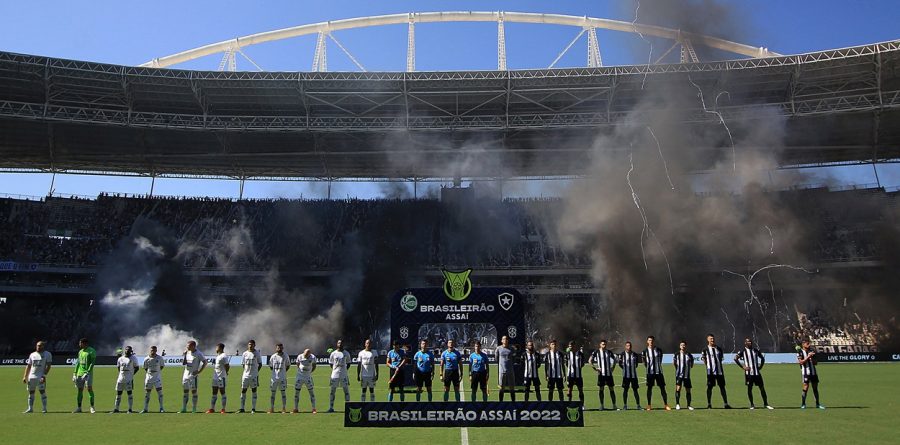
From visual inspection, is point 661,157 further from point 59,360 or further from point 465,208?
point 59,360

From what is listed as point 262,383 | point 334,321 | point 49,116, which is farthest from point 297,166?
point 262,383

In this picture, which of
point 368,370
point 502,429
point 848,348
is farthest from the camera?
point 848,348

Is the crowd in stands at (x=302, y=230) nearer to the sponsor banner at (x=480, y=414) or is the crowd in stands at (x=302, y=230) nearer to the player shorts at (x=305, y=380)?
the player shorts at (x=305, y=380)

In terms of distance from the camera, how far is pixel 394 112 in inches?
1699

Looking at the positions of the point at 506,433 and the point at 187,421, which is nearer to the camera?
the point at 506,433

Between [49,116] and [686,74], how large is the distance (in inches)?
1532

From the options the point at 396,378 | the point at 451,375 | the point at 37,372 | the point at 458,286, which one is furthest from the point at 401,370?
the point at 37,372

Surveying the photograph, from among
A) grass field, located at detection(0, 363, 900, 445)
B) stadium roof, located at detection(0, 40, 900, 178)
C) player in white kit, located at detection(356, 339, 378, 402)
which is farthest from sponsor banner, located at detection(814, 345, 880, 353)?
player in white kit, located at detection(356, 339, 378, 402)

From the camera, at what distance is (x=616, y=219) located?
43.2 metres

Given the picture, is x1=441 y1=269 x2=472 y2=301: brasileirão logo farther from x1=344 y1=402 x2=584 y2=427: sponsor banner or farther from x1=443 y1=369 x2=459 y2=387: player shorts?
x1=344 y1=402 x2=584 y2=427: sponsor banner

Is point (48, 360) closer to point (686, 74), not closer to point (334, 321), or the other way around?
point (334, 321)

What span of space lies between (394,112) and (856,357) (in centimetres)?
3305

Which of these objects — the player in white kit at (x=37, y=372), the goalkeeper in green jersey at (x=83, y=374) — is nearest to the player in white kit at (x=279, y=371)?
the goalkeeper in green jersey at (x=83, y=374)

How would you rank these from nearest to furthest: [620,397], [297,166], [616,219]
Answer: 1. [620,397]
2. [616,219]
3. [297,166]
